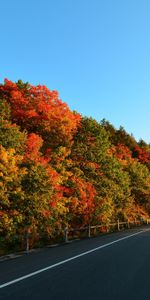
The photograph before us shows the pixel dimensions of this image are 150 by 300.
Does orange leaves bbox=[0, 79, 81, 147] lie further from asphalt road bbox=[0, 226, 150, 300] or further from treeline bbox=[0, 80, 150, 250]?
asphalt road bbox=[0, 226, 150, 300]

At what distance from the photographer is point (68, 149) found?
29.4 meters

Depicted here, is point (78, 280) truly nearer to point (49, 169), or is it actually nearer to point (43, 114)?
point (49, 169)

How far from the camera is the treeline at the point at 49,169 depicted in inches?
728

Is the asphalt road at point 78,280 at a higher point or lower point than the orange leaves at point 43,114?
lower

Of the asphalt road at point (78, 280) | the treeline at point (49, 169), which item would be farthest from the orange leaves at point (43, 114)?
the asphalt road at point (78, 280)

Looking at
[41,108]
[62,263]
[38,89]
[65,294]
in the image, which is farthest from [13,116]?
[65,294]

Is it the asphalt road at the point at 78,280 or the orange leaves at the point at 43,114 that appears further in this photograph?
the orange leaves at the point at 43,114

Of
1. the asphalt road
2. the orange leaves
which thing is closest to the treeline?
the orange leaves

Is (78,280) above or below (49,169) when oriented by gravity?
below

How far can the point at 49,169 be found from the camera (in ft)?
69.4

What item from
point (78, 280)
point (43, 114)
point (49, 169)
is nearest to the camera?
point (78, 280)

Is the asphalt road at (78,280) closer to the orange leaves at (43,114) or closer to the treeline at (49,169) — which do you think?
the treeline at (49,169)

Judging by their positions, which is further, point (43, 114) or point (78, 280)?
point (43, 114)

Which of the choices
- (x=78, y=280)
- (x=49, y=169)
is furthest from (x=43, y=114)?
(x=78, y=280)
